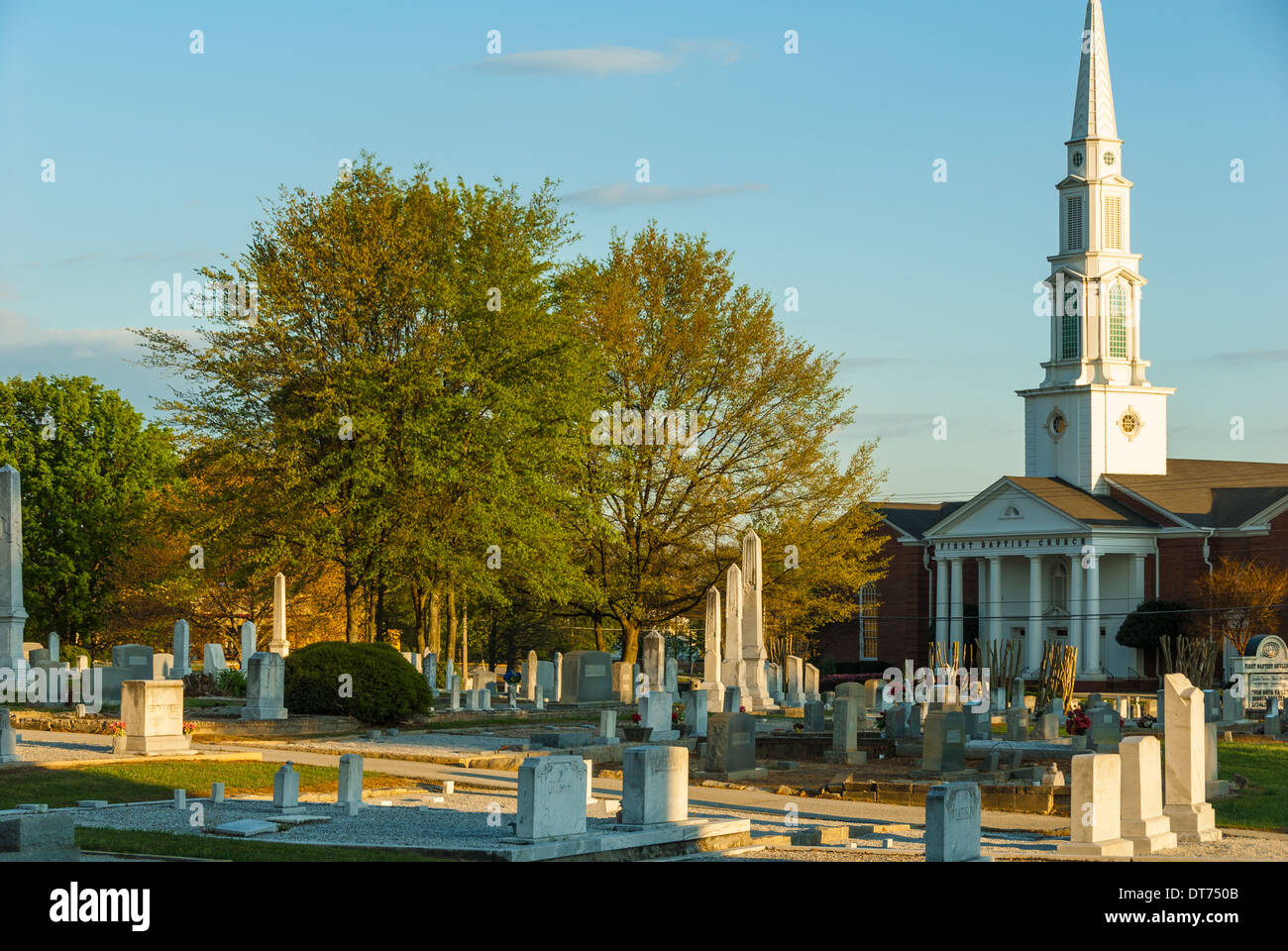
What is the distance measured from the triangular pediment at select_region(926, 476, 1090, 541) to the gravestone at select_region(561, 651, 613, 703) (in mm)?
30456

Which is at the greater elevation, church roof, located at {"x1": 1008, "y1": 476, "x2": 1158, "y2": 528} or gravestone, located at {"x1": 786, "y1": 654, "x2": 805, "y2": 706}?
church roof, located at {"x1": 1008, "y1": 476, "x2": 1158, "y2": 528}

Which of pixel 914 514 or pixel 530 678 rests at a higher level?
pixel 914 514

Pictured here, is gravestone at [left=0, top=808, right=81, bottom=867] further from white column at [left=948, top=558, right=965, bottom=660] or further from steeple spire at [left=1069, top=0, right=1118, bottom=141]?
steeple spire at [left=1069, top=0, right=1118, bottom=141]

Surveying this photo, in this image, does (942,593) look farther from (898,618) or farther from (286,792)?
(286,792)

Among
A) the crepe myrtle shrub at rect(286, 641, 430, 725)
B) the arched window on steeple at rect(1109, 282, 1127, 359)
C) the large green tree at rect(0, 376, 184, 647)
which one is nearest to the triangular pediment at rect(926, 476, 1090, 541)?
the arched window on steeple at rect(1109, 282, 1127, 359)

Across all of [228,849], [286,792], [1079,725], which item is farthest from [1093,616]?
[228,849]

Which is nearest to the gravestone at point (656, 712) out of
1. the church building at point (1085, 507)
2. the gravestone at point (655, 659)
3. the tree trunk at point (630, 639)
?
the gravestone at point (655, 659)

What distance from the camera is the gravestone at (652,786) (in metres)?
13.9

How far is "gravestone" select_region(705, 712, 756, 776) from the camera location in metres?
22.1

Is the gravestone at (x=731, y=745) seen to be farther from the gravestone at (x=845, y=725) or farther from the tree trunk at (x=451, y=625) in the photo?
the tree trunk at (x=451, y=625)

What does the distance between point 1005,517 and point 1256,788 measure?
Answer: 4407 cm

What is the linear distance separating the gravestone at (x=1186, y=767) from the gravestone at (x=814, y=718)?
11026 millimetres

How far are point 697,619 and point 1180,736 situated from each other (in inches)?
1225

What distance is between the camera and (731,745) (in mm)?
22125
